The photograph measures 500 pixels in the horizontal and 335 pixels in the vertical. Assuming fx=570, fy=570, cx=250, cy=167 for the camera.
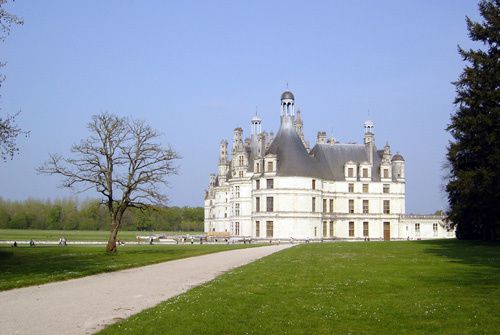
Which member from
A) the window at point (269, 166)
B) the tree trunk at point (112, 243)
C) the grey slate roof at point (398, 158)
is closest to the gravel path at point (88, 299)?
the tree trunk at point (112, 243)

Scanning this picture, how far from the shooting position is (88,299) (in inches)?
567

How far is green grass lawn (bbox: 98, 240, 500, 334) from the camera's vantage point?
404 inches

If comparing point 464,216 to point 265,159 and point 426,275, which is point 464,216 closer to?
point 265,159

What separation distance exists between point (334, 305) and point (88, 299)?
620cm

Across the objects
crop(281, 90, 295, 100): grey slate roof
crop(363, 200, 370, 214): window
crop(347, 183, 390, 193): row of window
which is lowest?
crop(363, 200, 370, 214): window

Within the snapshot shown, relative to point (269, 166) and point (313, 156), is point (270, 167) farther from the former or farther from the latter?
point (313, 156)

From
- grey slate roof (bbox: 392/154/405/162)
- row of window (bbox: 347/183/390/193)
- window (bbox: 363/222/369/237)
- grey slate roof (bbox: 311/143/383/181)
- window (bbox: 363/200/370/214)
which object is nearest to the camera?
row of window (bbox: 347/183/390/193)

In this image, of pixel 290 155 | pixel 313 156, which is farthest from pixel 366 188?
pixel 290 155

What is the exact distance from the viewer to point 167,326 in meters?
10.5

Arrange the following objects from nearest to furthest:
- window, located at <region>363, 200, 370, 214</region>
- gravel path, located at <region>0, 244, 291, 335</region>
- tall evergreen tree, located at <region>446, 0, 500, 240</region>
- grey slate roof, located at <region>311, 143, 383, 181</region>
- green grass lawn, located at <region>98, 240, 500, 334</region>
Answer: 1. green grass lawn, located at <region>98, 240, 500, 334</region>
2. gravel path, located at <region>0, 244, 291, 335</region>
3. tall evergreen tree, located at <region>446, 0, 500, 240</region>
4. grey slate roof, located at <region>311, 143, 383, 181</region>
5. window, located at <region>363, 200, 370, 214</region>

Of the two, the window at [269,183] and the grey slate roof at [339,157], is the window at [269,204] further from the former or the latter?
the grey slate roof at [339,157]

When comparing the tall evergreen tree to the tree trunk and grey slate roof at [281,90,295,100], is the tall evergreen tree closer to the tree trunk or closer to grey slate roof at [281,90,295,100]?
the tree trunk

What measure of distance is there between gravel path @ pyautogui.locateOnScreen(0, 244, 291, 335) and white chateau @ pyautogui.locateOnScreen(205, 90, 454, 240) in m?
42.2

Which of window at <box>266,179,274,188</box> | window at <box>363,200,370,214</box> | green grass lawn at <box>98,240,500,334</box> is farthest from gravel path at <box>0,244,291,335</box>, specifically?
window at <box>363,200,370,214</box>
